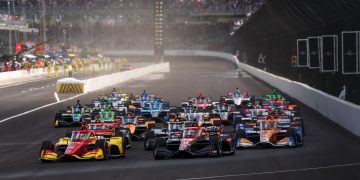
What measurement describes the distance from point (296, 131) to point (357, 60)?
10.5 metres

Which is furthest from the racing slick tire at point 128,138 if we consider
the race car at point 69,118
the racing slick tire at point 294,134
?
the race car at point 69,118

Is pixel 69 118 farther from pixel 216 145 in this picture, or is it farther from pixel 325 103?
pixel 216 145

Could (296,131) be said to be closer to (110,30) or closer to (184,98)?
(184,98)

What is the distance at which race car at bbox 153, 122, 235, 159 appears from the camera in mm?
21328

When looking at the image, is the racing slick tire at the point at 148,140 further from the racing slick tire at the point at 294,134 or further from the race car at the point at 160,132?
the racing slick tire at the point at 294,134

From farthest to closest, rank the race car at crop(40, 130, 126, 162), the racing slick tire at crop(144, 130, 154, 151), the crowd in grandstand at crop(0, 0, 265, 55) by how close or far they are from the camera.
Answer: the crowd in grandstand at crop(0, 0, 265, 55) → the racing slick tire at crop(144, 130, 154, 151) → the race car at crop(40, 130, 126, 162)

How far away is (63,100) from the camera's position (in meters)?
50.9

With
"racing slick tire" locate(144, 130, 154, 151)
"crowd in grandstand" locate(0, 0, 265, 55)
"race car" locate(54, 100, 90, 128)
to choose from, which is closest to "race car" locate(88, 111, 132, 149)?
"racing slick tire" locate(144, 130, 154, 151)

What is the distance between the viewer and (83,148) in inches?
834

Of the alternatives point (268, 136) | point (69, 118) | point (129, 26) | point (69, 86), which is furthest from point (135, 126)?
point (129, 26)

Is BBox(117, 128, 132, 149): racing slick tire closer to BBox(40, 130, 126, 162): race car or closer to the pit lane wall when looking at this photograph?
BBox(40, 130, 126, 162): race car

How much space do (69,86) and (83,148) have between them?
3640 cm

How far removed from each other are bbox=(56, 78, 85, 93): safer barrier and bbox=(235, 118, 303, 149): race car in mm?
34192

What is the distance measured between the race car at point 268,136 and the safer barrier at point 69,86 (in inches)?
1346
